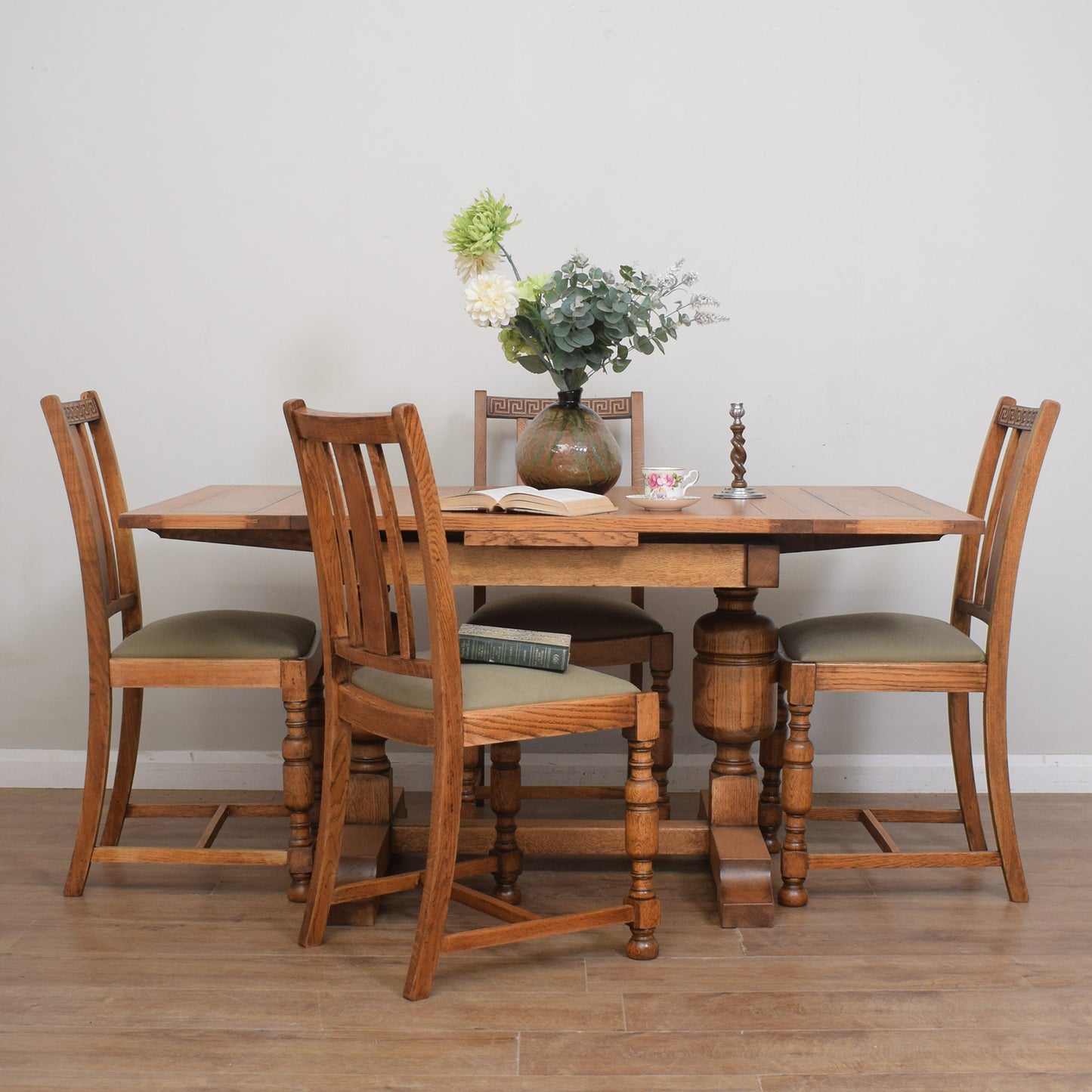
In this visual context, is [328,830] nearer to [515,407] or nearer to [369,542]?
[369,542]

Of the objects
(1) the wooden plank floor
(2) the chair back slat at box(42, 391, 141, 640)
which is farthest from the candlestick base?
(2) the chair back slat at box(42, 391, 141, 640)

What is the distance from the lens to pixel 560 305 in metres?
2.22

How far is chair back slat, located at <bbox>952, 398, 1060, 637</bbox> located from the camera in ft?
7.05

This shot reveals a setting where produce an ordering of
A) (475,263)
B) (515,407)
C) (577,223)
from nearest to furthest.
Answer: (475,263)
(515,407)
(577,223)

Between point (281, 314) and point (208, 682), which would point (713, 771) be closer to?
point (208, 682)

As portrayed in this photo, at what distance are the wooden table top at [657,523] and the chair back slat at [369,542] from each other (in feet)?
0.55

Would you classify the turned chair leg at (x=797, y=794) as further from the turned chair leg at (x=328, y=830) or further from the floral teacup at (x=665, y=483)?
the turned chair leg at (x=328, y=830)

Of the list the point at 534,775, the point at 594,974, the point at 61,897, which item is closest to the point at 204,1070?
the point at 594,974

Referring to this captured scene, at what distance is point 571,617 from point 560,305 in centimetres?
68

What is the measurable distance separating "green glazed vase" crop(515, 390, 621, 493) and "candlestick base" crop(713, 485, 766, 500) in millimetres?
239

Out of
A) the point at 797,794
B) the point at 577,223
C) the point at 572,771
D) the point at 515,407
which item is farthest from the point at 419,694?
the point at 577,223

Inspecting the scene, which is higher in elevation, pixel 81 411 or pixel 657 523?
pixel 81 411

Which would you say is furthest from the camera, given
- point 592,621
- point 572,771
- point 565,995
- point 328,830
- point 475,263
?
point 572,771

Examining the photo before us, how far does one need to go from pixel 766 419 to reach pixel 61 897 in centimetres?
197
